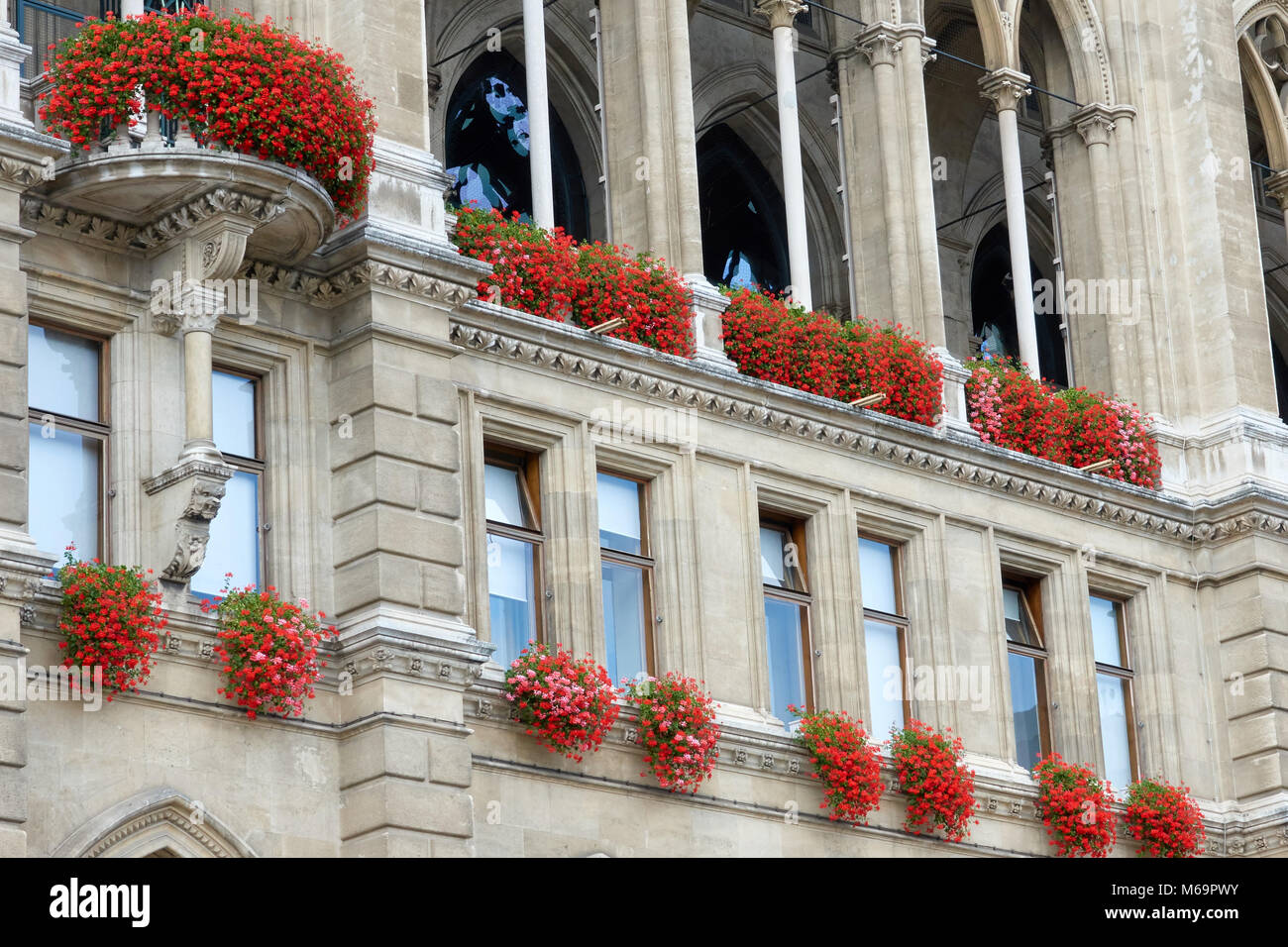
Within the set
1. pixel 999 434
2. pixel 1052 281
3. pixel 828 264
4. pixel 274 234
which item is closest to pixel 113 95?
pixel 274 234

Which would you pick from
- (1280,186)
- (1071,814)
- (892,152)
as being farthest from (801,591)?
(1280,186)

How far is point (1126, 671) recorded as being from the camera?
31.9 m

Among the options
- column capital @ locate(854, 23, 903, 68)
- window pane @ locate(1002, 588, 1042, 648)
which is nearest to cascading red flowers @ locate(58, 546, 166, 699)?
window pane @ locate(1002, 588, 1042, 648)

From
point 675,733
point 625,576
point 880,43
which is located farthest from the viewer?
point 880,43

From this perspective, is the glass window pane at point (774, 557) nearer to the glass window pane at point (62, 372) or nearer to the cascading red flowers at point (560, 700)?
the cascading red flowers at point (560, 700)

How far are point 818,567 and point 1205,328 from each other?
720 cm

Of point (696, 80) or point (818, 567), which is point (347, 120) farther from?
point (696, 80)

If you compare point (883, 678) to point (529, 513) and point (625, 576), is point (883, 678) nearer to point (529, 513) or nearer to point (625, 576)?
point (625, 576)

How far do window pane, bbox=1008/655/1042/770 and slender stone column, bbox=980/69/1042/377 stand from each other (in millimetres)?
3511

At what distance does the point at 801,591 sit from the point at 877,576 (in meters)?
1.20

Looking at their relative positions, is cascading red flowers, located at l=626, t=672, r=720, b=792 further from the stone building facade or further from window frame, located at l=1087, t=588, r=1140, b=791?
window frame, located at l=1087, t=588, r=1140, b=791

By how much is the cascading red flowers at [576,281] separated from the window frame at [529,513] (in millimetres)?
1391

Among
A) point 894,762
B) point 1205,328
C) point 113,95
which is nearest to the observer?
point 113,95
